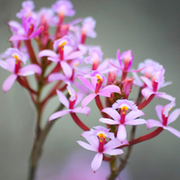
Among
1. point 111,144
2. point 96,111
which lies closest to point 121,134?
point 111,144

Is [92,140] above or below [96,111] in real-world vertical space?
above

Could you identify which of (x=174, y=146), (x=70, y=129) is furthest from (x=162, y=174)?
(x=70, y=129)

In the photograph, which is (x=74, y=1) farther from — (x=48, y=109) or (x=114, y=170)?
(x=114, y=170)

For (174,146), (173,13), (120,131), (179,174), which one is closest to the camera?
(120,131)

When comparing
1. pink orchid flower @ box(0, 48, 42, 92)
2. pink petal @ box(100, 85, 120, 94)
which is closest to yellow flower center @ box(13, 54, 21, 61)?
pink orchid flower @ box(0, 48, 42, 92)

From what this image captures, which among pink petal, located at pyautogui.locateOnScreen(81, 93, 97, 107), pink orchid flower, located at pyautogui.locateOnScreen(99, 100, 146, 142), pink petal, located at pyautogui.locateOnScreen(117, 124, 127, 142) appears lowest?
pink petal, located at pyautogui.locateOnScreen(117, 124, 127, 142)

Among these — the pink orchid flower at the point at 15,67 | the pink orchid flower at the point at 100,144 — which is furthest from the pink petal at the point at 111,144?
the pink orchid flower at the point at 15,67

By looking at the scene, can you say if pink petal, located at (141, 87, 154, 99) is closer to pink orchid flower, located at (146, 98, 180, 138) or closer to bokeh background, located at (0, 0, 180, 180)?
pink orchid flower, located at (146, 98, 180, 138)

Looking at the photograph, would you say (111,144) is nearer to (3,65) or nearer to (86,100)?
(86,100)
